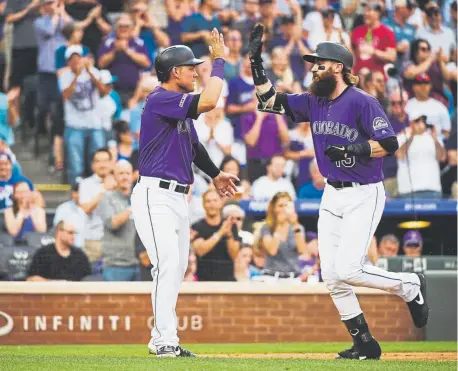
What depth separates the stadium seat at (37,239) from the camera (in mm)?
10875

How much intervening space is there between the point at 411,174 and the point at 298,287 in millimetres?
2449

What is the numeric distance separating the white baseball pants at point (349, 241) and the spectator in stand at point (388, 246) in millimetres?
4086

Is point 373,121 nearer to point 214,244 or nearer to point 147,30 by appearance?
point 214,244

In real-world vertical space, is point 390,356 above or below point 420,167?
below

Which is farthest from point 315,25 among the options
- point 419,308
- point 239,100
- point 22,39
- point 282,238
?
point 419,308

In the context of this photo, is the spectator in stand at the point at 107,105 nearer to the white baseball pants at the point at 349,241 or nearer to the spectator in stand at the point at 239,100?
the spectator in stand at the point at 239,100

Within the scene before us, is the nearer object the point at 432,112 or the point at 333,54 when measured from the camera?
the point at 333,54

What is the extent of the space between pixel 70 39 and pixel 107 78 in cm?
67

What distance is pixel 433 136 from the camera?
12.4 metres

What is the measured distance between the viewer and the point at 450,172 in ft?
40.1

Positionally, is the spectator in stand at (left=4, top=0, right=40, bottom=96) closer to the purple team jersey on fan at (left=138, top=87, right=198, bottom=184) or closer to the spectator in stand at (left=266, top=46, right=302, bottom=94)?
the spectator in stand at (left=266, top=46, right=302, bottom=94)

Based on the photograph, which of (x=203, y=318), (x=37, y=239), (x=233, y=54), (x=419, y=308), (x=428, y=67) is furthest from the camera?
(x=428, y=67)

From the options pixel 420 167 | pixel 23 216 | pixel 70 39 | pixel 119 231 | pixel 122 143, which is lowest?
pixel 119 231

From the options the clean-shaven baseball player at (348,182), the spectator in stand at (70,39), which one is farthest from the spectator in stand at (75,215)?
the clean-shaven baseball player at (348,182)
